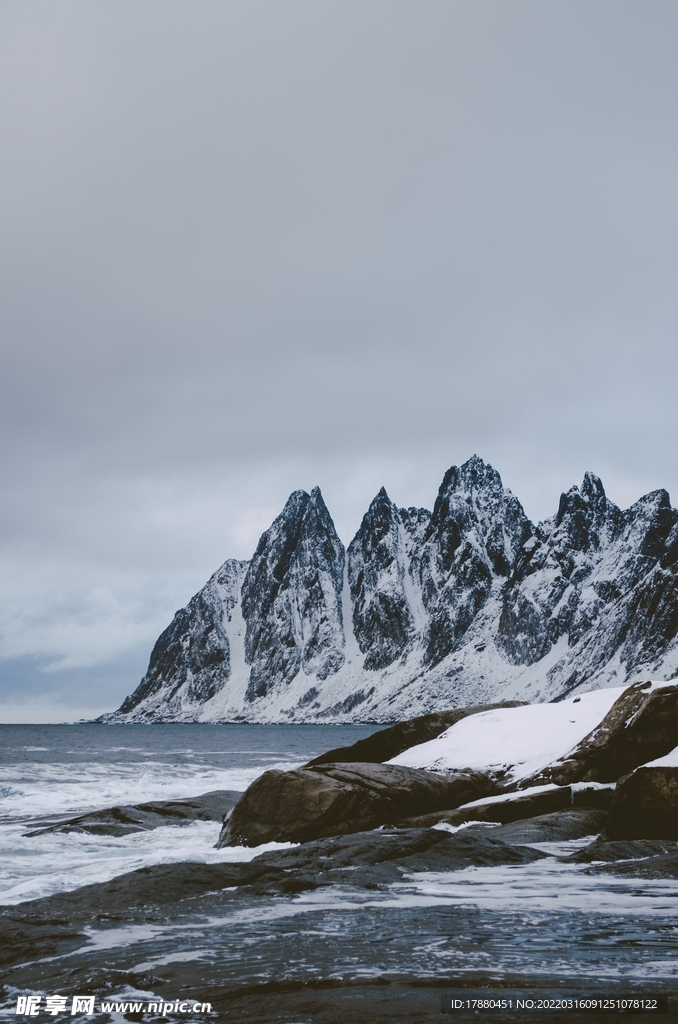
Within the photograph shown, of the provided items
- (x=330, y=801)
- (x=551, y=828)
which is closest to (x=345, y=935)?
(x=551, y=828)

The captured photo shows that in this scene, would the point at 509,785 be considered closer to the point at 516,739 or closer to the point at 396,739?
the point at 516,739

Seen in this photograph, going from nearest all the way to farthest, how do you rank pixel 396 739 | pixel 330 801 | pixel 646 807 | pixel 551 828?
pixel 646 807 < pixel 551 828 < pixel 330 801 < pixel 396 739

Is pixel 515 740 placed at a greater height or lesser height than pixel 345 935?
greater

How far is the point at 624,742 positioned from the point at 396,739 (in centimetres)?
1000

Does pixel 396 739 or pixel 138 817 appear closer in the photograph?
pixel 138 817

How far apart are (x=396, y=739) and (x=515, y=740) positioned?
20.4ft

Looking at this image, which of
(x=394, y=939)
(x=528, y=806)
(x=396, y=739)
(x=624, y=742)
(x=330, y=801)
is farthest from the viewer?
(x=396, y=739)

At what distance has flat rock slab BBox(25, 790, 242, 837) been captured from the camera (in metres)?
23.2

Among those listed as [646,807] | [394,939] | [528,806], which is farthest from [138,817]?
[394,939]

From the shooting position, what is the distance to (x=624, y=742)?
1941cm

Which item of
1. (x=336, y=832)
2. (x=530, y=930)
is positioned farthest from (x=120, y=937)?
(x=336, y=832)

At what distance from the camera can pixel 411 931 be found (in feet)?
29.1

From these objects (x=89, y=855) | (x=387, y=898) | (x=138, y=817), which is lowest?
(x=138, y=817)

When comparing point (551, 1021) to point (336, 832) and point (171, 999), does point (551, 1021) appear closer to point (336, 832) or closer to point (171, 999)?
point (171, 999)
